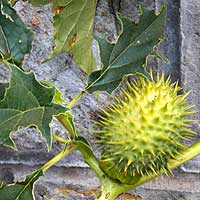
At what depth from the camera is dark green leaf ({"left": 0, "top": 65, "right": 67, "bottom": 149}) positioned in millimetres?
638

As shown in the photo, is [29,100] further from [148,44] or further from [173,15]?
[173,15]

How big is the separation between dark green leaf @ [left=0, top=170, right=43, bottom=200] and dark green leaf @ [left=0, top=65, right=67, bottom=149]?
9 cm

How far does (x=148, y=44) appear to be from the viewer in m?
0.74

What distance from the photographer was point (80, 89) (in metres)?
0.92

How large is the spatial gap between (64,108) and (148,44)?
0.55ft

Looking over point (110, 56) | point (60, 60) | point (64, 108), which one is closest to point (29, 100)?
point (64, 108)

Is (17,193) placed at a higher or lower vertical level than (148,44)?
lower

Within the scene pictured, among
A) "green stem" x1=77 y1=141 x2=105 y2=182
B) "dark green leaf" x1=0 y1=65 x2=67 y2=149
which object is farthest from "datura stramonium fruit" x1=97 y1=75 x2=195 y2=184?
"dark green leaf" x1=0 y1=65 x2=67 y2=149

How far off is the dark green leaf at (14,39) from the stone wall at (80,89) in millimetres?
167

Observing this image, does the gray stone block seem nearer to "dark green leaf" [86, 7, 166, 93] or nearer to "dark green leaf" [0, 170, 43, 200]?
"dark green leaf" [86, 7, 166, 93]

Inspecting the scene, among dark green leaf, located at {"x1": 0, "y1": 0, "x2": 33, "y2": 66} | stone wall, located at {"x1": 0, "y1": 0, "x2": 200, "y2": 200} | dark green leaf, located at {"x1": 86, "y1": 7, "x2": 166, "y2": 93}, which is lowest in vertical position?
stone wall, located at {"x1": 0, "y1": 0, "x2": 200, "y2": 200}

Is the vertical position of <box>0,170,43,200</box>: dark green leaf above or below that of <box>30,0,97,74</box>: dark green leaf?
below

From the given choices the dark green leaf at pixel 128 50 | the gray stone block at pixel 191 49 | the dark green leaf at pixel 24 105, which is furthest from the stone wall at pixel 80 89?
the dark green leaf at pixel 24 105

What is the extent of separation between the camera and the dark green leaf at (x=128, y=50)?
2.43 ft
